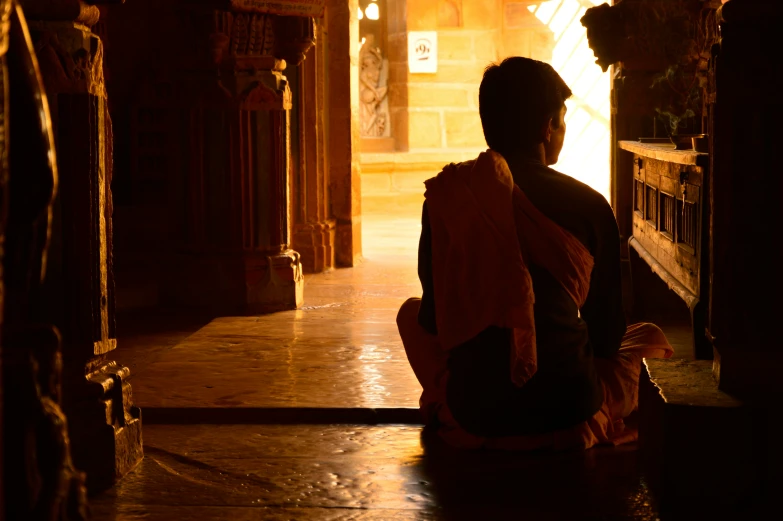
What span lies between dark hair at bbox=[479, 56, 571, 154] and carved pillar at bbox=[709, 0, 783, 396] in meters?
0.54

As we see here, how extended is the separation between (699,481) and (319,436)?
57.6 inches

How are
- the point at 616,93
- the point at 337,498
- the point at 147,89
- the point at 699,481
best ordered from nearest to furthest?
the point at 699,481 → the point at 337,498 → the point at 616,93 → the point at 147,89

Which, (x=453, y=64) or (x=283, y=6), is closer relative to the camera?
(x=283, y=6)

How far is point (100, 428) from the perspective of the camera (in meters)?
3.39

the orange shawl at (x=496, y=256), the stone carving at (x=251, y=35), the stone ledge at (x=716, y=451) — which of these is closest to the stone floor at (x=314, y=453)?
the stone ledge at (x=716, y=451)

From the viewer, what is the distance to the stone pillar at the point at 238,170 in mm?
6918

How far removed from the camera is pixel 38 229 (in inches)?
63.1

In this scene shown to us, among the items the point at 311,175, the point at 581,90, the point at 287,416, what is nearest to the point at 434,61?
the point at 581,90

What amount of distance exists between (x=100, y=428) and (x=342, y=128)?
6304mm

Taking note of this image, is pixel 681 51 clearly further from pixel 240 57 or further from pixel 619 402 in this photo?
pixel 619 402

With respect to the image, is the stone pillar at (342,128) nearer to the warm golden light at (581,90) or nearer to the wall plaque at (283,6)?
the wall plaque at (283,6)

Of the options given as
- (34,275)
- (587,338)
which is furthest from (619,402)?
(34,275)

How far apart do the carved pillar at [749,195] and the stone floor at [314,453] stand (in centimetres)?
50

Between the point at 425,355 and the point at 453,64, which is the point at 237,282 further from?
the point at 453,64
